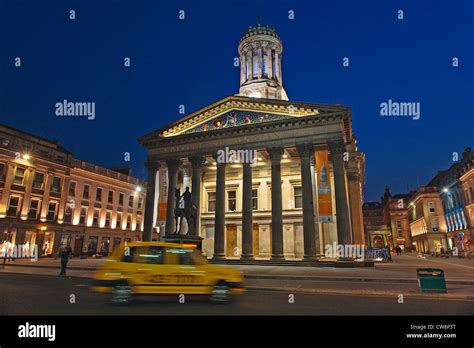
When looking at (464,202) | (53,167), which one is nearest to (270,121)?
(53,167)

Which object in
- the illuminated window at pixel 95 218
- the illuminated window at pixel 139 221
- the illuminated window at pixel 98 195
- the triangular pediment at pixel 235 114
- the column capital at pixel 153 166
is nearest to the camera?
the triangular pediment at pixel 235 114

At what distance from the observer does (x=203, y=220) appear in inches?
1387

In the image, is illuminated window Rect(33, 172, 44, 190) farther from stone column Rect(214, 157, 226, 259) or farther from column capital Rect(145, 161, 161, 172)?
stone column Rect(214, 157, 226, 259)

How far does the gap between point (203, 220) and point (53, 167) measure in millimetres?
22790

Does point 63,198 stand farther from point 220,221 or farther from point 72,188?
point 220,221

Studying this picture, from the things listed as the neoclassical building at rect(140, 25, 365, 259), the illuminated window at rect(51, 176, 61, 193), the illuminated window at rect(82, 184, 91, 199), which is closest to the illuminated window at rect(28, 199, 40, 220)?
the illuminated window at rect(51, 176, 61, 193)

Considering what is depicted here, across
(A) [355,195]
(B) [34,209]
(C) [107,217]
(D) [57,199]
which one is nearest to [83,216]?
(C) [107,217]

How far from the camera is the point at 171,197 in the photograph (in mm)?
30219

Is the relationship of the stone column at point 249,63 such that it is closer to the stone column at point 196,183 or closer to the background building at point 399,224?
the stone column at point 196,183

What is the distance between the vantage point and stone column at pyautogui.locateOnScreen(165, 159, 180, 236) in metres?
29.2

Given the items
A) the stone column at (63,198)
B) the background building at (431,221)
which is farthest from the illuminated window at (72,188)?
the background building at (431,221)

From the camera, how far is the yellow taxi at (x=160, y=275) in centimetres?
850

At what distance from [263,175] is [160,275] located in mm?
26373

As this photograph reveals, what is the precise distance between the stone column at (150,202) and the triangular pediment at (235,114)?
3698 millimetres
